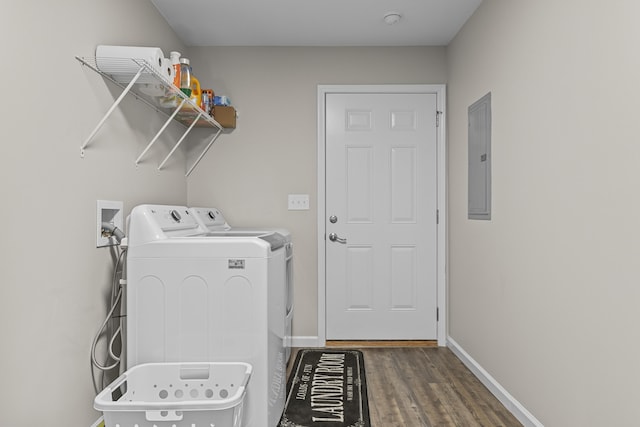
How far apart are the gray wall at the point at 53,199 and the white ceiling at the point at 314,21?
723mm

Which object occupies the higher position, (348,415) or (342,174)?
(342,174)

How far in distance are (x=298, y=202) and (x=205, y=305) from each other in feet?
5.36

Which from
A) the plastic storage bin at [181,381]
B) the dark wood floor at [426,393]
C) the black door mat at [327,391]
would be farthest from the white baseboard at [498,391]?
the plastic storage bin at [181,381]

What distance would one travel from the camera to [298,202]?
3406mm

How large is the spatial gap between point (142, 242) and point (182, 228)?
0.39 metres

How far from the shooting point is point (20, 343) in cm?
149

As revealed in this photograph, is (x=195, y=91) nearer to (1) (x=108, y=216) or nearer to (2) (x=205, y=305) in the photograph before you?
(1) (x=108, y=216)

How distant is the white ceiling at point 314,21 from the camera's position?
270 centimetres

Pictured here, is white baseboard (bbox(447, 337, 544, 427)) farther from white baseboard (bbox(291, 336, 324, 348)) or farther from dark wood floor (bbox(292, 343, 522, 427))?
white baseboard (bbox(291, 336, 324, 348))

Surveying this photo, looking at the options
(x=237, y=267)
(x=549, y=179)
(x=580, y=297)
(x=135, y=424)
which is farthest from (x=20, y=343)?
(x=549, y=179)

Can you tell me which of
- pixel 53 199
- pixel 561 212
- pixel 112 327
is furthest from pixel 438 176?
pixel 53 199

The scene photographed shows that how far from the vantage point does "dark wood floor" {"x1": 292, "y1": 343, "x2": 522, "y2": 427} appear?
217cm

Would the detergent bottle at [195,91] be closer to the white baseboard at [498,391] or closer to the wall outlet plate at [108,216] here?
the wall outlet plate at [108,216]

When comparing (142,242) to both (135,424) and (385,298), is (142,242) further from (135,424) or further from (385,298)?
(385,298)
